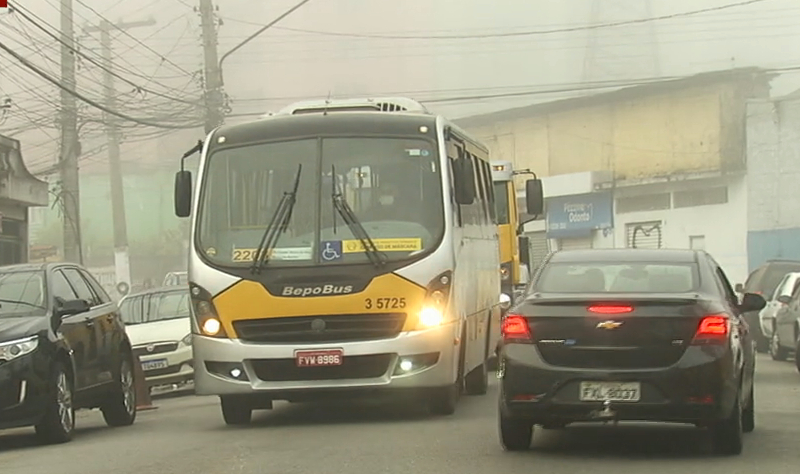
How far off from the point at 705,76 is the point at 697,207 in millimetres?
4552

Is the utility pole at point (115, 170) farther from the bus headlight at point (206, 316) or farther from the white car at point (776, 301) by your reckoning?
the bus headlight at point (206, 316)

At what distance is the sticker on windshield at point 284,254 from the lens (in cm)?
1309

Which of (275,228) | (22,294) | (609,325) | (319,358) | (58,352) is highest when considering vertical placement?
(275,228)

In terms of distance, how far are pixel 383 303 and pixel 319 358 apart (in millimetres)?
731

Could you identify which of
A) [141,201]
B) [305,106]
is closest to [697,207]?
[141,201]

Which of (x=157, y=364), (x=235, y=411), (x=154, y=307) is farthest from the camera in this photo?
(x=154, y=307)

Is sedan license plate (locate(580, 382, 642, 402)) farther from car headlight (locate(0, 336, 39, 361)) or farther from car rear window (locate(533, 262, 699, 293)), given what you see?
car headlight (locate(0, 336, 39, 361))

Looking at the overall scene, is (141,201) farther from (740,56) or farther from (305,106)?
(305,106)

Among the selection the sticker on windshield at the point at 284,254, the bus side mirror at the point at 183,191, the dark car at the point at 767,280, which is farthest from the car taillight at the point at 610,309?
the dark car at the point at 767,280

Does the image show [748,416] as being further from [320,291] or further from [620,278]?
[320,291]

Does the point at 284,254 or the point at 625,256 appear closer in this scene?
the point at 625,256

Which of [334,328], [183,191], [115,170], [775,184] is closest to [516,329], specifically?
[334,328]

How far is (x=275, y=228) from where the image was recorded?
13250 millimetres

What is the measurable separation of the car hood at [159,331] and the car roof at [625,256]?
9.97 metres
